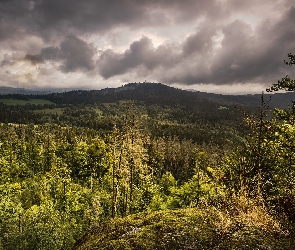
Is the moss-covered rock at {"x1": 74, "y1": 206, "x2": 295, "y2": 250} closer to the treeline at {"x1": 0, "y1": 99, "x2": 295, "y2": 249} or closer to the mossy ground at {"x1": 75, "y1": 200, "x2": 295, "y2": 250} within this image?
the mossy ground at {"x1": 75, "y1": 200, "x2": 295, "y2": 250}

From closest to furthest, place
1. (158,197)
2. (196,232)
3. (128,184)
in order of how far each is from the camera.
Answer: (196,232), (128,184), (158,197)

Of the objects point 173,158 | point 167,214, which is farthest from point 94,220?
point 173,158

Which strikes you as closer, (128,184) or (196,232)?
(196,232)

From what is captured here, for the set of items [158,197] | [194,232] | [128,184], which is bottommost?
[158,197]

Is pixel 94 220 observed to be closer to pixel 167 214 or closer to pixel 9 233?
pixel 9 233

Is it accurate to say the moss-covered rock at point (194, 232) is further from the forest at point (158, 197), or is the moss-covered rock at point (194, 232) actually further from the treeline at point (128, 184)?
the treeline at point (128, 184)

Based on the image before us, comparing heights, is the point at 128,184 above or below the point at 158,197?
above

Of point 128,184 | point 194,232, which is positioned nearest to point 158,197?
point 128,184

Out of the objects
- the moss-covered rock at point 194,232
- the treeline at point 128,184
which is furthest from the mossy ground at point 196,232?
the treeline at point 128,184

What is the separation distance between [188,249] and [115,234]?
1.56m

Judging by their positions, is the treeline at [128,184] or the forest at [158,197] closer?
the forest at [158,197]

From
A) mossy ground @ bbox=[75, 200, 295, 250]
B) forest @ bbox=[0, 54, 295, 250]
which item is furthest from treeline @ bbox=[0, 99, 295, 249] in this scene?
mossy ground @ bbox=[75, 200, 295, 250]

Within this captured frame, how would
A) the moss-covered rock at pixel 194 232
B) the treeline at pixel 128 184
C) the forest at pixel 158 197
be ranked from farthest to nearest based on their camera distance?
the treeline at pixel 128 184, the forest at pixel 158 197, the moss-covered rock at pixel 194 232

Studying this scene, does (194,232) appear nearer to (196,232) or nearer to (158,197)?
(196,232)
